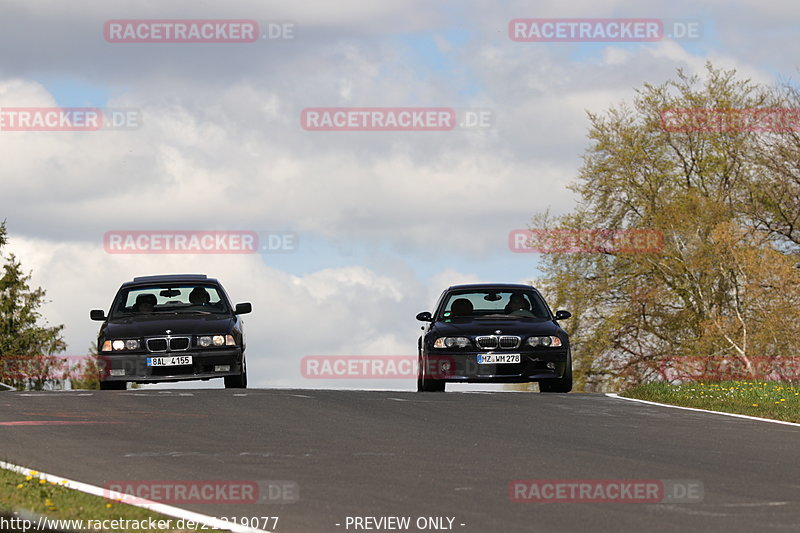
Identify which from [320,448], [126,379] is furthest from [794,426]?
[126,379]

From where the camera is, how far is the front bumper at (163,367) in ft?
67.4

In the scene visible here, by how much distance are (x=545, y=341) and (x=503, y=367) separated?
0.78 metres

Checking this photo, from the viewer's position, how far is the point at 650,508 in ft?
30.3

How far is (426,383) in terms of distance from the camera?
21281 mm

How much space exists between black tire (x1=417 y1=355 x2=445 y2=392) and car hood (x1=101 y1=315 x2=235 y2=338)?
3145 millimetres

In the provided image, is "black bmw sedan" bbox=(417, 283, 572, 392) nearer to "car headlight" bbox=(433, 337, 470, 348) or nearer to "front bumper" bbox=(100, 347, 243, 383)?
"car headlight" bbox=(433, 337, 470, 348)

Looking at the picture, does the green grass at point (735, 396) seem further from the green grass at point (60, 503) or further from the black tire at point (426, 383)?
the green grass at point (60, 503)

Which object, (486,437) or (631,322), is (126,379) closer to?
(486,437)

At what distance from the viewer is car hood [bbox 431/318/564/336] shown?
67.8 ft

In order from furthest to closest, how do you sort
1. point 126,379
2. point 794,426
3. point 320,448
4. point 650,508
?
point 126,379
point 794,426
point 320,448
point 650,508

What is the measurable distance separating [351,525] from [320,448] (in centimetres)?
375

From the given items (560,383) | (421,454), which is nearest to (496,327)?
(560,383)

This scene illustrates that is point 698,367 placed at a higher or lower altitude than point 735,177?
lower

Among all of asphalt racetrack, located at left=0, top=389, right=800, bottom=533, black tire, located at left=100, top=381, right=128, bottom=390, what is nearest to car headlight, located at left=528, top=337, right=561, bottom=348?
asphalt racetrack, located at left=0, top=389, right=800, bottom=533
